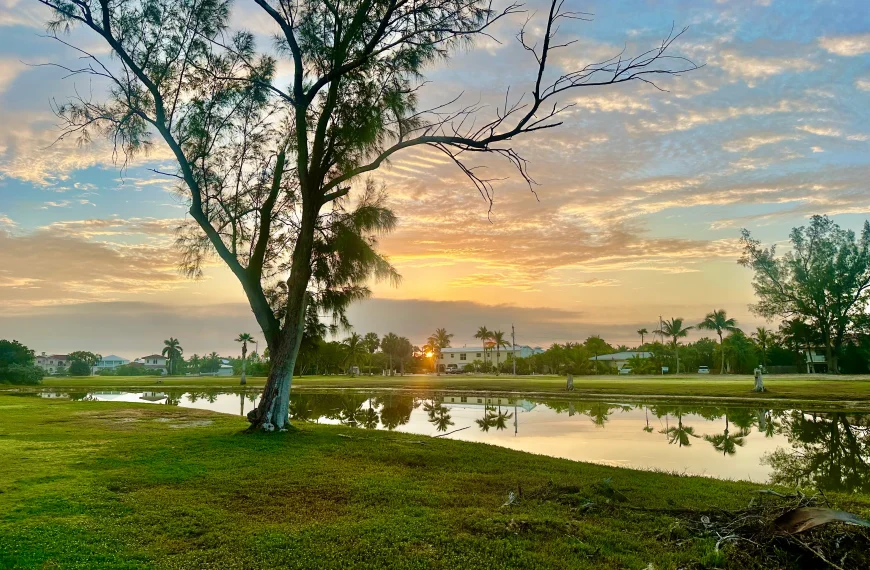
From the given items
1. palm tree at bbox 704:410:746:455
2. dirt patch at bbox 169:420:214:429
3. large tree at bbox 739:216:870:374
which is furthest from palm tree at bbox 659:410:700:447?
large tree at bbox 739:216:870:374

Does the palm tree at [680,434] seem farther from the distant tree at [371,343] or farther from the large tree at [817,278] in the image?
the distant tree at [371,343]

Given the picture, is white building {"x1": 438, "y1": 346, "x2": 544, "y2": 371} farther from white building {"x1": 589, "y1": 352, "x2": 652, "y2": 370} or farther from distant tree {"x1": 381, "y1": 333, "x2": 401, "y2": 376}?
distant tree {"x1": 381, "y1": 333, "x2": 401, "y2": 376}

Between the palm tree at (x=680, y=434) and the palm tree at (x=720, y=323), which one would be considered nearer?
the palm tree at (x=680, y=434)

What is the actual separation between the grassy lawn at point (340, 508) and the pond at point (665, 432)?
10.0ft

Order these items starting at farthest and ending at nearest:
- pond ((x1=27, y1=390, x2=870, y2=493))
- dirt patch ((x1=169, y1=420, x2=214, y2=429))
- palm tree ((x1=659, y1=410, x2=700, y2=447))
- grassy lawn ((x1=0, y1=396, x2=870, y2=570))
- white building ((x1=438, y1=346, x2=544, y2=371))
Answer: white building ((x1=438, y1=346, x2=544, y2=371)) → dirt patch ((x1=169, y1=420, x2=214, y2=429)) → palm tree ((x1=659, y1=410, x2=700, y2=447)) → pond ((x1=27, y1=390, x2=870, y2=493)) → grassy lawn ((x1=0, y1=396, x2=870, y2=570))

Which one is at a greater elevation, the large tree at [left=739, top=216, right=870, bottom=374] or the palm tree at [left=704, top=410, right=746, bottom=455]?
the large tree at [left=739, top=216, right=870, bottom=374]

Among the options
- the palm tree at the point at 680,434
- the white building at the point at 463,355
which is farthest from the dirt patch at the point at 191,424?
the white building at the point at 463,355

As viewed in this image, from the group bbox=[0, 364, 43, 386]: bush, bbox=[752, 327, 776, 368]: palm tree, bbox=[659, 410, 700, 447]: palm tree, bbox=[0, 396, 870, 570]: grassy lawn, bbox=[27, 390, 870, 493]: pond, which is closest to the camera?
bbox=[0, 396, 870, 570]: grassy lawn

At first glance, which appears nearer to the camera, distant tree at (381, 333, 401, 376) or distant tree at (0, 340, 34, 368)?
distant tree at (0, 340, 34, 368)

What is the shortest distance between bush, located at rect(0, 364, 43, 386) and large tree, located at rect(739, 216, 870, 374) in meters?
63.8

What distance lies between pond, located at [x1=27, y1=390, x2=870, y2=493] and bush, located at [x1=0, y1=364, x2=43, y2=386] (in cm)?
2750

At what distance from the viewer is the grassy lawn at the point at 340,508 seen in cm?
478

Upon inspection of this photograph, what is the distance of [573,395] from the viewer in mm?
32438

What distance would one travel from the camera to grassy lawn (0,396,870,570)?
4.78 m
